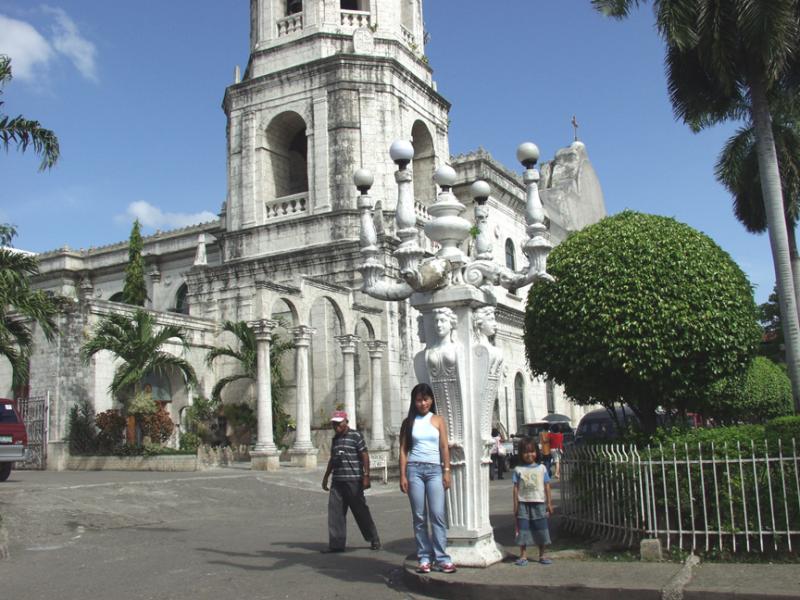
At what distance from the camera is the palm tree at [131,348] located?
20.8m

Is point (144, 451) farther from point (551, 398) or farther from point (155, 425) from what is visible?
point (551, 398)

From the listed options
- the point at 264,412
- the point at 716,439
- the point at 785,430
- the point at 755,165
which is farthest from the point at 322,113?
the point at 785,430

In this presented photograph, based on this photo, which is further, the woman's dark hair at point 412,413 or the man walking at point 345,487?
the man walking at point 345,487

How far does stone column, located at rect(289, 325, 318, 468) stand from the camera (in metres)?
21.3

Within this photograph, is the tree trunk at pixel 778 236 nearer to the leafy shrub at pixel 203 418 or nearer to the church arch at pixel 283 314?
the church arch at pixel 283 314

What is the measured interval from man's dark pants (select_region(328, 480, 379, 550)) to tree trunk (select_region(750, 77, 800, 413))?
8.17 meters

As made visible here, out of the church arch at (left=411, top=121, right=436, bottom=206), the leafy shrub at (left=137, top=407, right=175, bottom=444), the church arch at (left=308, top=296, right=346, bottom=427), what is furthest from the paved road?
the church arch at (left=411, top=121, right=436, bottom=206)

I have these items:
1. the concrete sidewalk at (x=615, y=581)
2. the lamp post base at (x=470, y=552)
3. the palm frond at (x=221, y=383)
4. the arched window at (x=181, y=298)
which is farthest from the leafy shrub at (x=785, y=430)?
the arched window at (x=181, y=298)

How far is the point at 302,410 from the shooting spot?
70.7 feet

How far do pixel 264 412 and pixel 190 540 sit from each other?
1041 centimetres

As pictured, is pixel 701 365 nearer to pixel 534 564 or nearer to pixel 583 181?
pixel 534 564

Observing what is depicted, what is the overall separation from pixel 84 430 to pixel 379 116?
1303 cm

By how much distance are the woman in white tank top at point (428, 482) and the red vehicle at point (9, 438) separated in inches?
458

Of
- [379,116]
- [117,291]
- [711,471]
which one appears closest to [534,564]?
[711,471]
